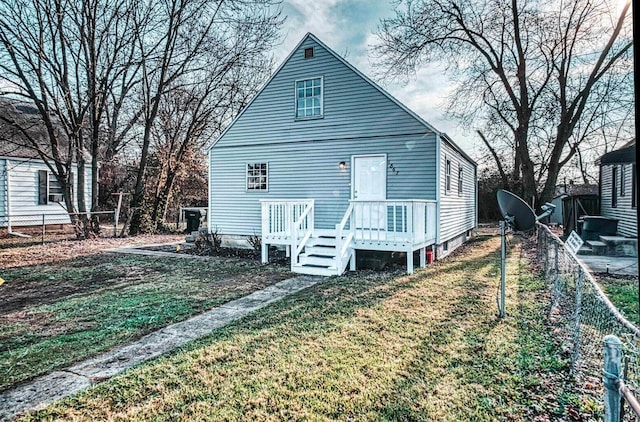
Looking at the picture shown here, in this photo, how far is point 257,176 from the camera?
37.5 feet

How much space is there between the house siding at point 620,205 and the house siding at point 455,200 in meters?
4.15

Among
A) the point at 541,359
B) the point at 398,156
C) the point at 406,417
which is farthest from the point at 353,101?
the point at 406,417

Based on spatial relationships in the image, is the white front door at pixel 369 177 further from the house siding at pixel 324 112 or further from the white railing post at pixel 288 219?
the white railing post at pixel 288 219

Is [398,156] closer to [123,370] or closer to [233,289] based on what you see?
[233,289]

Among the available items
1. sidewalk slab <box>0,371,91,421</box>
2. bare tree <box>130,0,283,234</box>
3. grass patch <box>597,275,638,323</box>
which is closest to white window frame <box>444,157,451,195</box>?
grass patch <box>597,275,638,323</box>

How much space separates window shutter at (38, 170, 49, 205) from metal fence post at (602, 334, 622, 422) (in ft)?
63.1

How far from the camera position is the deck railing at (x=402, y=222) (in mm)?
7785

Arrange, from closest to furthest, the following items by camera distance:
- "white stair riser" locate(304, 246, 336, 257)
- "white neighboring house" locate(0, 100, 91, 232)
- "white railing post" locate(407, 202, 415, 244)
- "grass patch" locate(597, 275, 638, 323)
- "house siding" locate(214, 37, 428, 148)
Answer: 1. "grass patch" locate(597, 275, 638, 323)
2. "white railing post" locate(407, 202, 415, 244)
3. "white stair riser" locate(304, 246, 336, 257)
4. "house siding" locate(214, 37, 428, 148)
5. "white neighboring house" locate(0, 100, 91, 232)

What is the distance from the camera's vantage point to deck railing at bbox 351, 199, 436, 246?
7785 millimetres

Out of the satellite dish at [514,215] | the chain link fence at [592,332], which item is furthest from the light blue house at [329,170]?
the chain link fence at [592,332]

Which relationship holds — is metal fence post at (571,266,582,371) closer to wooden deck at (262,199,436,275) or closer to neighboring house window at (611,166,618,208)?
wooden deck at (262,199,436,275)

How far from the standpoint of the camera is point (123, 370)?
339cm

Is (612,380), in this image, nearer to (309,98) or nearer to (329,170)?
(329,170)

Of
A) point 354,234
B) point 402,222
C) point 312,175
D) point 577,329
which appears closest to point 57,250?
point 312,175
